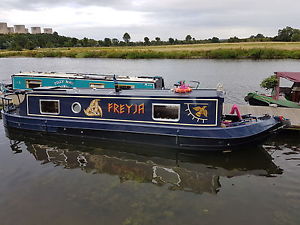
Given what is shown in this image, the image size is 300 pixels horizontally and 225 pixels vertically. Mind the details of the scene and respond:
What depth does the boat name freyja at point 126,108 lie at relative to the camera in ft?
39.3

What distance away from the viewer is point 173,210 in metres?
7.99

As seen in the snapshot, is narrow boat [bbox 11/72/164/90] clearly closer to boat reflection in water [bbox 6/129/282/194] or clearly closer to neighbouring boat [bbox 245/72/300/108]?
boat reflection in water [bbox 6/129/282/194]

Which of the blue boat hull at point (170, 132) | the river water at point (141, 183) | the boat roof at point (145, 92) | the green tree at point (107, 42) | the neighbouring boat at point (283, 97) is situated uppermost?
the green tree at point (107, 42)

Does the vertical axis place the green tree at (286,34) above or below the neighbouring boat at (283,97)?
above

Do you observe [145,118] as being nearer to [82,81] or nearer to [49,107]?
[49,107]

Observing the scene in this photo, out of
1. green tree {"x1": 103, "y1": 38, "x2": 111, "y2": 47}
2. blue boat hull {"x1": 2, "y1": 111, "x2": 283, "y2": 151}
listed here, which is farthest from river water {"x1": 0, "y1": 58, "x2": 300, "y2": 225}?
green tree {"x1": 103, "y1": 38, "x2": 111, "y2": 47}

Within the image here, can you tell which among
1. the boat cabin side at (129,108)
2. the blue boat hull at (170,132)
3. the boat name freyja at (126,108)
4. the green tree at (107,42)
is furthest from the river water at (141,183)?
the green tree at (107,42)

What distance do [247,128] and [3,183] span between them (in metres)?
8.90

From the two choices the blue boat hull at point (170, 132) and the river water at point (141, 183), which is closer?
the river water at point (141, 183)

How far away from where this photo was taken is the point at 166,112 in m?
11.7

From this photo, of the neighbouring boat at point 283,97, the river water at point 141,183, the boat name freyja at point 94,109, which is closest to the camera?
the river water at point 141,183

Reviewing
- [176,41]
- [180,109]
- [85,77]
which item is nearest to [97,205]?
[180,109]

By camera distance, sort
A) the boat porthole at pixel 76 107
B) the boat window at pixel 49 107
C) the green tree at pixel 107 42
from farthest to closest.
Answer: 1. the green tree at pixel 107 42
2. the boat window at pixel 49 107
3. the boat porthole at pixel 76 107

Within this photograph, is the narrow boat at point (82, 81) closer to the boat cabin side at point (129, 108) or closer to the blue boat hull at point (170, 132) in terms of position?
the boat cabin side at point (129, 108)
